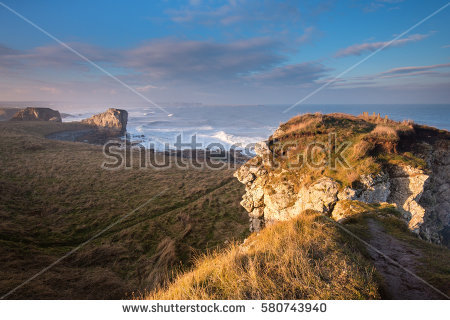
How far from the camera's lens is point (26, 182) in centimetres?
1981

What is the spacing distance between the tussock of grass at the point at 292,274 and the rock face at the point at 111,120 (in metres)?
74.1

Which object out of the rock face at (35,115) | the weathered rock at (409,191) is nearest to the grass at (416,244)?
the weathered rock at (409,191)

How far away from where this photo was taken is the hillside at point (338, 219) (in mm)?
3279

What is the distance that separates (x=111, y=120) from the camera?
69.7m

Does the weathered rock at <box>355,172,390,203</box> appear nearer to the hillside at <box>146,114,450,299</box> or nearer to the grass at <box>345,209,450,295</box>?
the hillside at <box>146,114,450,299</box>

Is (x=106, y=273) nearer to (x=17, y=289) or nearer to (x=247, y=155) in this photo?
(x=17, y=289)

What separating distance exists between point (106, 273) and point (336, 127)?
48.0ft

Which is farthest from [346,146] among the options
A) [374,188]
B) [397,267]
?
[397,267]

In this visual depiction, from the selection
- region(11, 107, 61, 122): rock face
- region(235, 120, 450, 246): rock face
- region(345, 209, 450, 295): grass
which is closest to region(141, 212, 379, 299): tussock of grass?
region(345, 209, 450, 295): grass

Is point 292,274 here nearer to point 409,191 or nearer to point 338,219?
point 338,219

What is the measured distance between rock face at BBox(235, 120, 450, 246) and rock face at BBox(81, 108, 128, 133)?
68.2 meters

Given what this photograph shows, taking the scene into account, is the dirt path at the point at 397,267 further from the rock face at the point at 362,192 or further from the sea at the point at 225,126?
the sea at the point at 225,126

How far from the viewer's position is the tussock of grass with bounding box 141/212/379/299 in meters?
3.03

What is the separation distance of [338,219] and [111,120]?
77.8 meters
